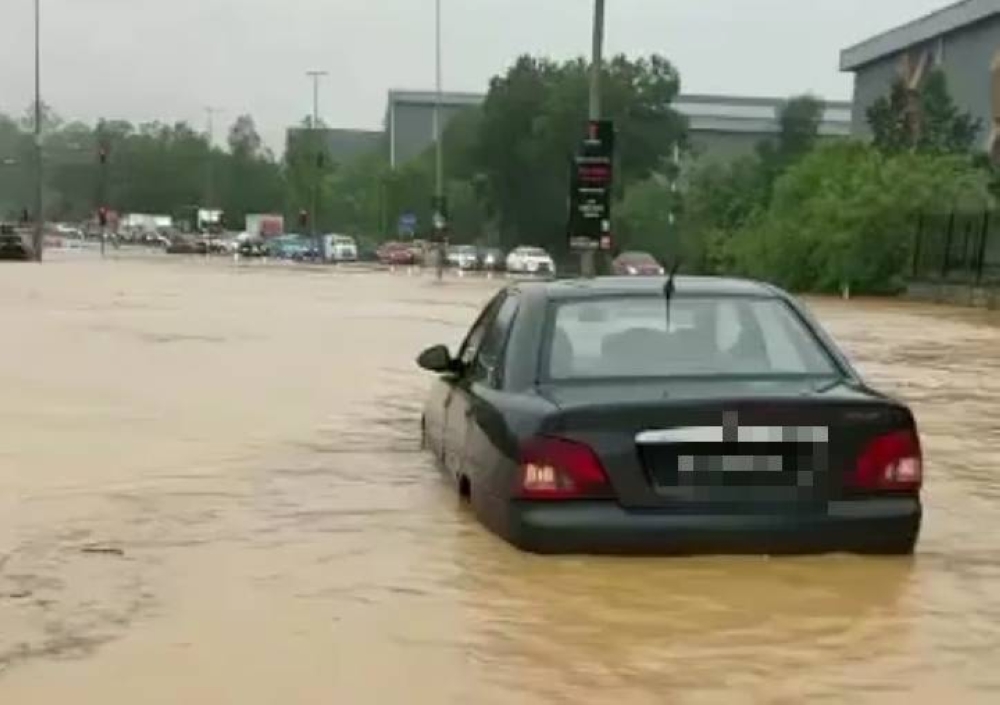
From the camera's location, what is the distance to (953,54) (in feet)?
293

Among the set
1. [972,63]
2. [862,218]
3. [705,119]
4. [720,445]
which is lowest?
[720,445]

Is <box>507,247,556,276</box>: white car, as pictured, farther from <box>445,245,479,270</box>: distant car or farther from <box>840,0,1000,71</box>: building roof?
<box>840,0,1000,71</box>: building roof

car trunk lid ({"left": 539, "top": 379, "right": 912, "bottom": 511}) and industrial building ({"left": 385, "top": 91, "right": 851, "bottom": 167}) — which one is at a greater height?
industrial building ({"left": 385, "top": 91, "right": 851, "bottom": 167})

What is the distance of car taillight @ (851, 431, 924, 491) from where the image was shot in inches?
268

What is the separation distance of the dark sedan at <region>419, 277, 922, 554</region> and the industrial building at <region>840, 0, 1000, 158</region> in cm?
6814

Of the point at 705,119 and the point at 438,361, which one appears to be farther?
the point at 705,119

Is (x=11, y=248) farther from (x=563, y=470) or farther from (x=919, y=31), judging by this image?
(x=563, y=470)

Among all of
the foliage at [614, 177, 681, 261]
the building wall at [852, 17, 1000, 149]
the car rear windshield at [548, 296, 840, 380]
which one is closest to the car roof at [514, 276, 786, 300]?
the car rear windshield at [548, 296, 840, 380]

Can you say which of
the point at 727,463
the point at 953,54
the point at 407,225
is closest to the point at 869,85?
the point at 953,54

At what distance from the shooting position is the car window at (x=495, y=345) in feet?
25.7

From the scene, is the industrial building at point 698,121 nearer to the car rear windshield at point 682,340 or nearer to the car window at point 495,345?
the car window at point 495,345

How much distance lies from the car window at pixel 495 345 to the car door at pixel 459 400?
137mm

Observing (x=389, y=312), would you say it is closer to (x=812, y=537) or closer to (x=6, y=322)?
(x=6, y=322)

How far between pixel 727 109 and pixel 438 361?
141 m
